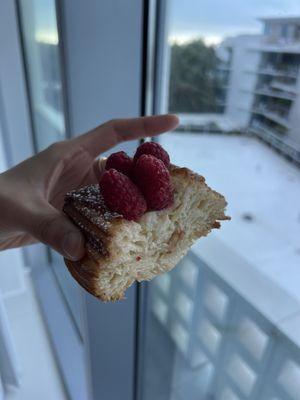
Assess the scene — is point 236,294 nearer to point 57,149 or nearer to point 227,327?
point 227,327

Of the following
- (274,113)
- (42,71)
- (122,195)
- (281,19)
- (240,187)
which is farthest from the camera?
(42,71)

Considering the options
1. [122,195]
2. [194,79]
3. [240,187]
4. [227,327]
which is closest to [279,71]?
[194,79]

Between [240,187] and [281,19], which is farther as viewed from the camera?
[240,187]

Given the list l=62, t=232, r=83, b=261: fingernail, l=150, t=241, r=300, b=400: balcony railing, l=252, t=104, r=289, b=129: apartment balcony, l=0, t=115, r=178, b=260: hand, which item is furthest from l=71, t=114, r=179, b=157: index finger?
l=150, t=241, r=300, b=400: balcony railing

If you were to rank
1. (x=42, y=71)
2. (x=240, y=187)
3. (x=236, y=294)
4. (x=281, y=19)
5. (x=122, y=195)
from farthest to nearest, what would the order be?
1. (x=42, y=71)
2. (x=240, y=187)
3. (x=236, y=294)
4. (x=281, y=19)
5. (x=122, y=195)

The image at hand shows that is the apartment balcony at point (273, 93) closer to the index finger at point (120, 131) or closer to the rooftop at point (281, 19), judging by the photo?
the rooftop at point (281, 19)

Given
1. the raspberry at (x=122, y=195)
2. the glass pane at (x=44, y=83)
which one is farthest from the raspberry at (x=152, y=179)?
the glass pane at (x=44, y=83)

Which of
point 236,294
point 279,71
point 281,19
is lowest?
point 236,294
